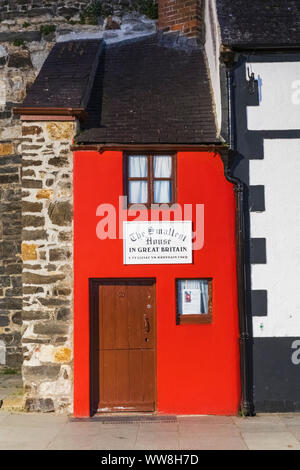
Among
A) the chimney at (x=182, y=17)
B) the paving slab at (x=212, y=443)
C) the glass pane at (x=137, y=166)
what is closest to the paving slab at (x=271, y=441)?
the paving slab at (x=212, y=443)

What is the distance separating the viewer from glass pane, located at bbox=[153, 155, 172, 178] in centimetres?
883

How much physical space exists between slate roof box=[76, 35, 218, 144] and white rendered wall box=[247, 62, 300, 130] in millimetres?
795

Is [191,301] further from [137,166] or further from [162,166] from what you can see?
[137,166]

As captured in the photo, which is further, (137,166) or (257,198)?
(137,166)

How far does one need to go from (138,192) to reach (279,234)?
7.89ft

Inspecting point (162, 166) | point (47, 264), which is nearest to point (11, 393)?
point (47, 264)

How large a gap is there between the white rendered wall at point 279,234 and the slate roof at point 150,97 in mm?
1081

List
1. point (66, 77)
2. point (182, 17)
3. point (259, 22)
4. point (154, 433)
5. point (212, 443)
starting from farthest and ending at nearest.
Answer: point (182, 17) < point (66, 77) < point (259, 22) < point (154, 433) < point (212, 443)

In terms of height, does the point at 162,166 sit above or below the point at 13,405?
above

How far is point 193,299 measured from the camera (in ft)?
28.3

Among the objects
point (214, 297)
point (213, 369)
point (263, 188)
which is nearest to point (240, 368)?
point (213, 369)

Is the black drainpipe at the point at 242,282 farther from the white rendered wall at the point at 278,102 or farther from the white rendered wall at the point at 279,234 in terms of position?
the white rendered wall at the point at 278,102

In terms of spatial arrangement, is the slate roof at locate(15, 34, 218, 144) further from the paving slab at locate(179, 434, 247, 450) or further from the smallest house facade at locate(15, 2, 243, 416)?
the paving slab at locate(179, 434, 247, 450)

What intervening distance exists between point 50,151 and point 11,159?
277 centimetres
